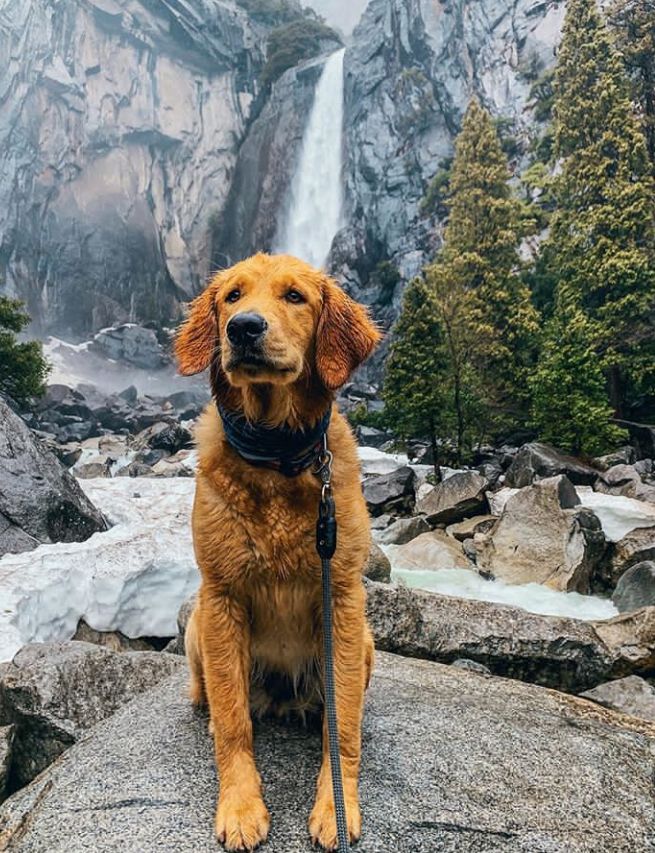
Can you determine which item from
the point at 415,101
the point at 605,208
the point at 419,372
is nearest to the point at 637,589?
the point at 419,372

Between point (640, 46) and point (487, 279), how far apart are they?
40.6 ft

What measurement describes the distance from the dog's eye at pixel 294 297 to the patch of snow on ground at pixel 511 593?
279 inches

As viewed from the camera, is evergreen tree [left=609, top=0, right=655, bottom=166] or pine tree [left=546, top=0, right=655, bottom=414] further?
evergreen tree [left=609, top=0, right=655, bottom=166]

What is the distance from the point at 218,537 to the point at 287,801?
3.82 ft

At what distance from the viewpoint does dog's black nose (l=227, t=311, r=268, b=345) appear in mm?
2242

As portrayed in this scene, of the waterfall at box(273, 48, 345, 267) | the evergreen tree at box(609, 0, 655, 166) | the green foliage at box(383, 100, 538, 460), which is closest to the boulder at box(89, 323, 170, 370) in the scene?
the waterfall at box(273, 48, 345, 267)

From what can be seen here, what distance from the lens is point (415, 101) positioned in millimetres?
53719

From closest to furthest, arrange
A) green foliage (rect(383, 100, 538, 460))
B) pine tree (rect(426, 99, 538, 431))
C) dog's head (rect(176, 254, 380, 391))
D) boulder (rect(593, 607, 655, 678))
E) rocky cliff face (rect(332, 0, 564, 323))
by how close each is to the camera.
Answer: dog's head (rect(176, 254, 380, 391))
boulder (rect(593, 607, 655, 678))
green foliage (rect(383, 100, 538, 460))
pine tree (rect(426, 99, 538, 431))
rocky cliff face (rect(332, 0, 564, 323))

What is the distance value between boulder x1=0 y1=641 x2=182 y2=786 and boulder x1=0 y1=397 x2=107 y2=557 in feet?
20.5

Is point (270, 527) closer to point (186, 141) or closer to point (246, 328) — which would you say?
point (246, 328)

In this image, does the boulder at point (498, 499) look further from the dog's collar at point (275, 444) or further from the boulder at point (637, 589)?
the dog's collar at point (275, 444)

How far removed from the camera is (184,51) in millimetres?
73875

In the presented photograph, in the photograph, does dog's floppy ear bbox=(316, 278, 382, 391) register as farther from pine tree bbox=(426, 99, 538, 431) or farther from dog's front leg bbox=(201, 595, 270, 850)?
pine tree bbox=(426, 99, 538, 431)

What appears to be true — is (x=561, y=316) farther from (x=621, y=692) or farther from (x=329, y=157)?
(x=329, y=157)
